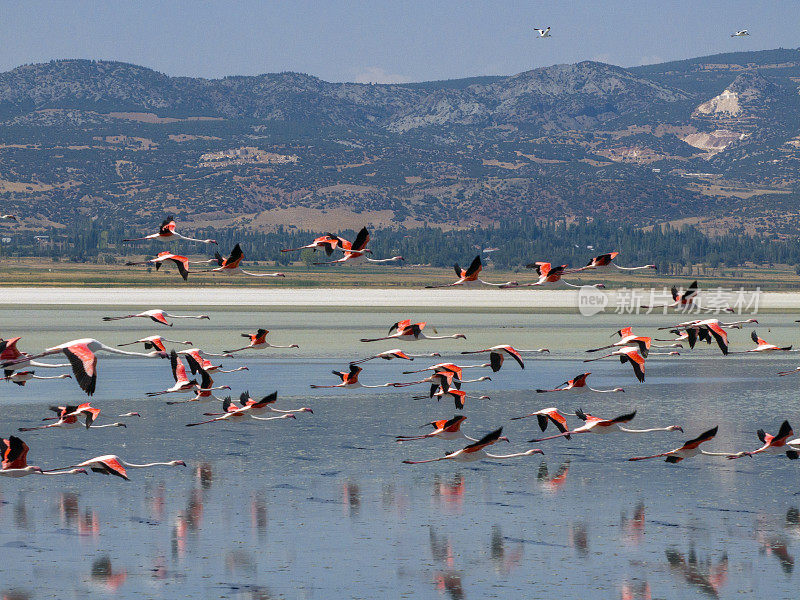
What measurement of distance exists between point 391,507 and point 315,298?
82.5 meters

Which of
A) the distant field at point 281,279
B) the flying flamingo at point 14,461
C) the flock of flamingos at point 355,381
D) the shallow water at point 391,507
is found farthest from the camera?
the distant field at point 281,279

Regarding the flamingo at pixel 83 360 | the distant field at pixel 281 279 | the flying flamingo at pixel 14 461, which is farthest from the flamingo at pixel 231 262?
the distant field at pixel 281 279

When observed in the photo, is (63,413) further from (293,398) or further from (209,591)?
(293,398)

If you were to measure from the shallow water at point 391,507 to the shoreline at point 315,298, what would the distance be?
55140mm

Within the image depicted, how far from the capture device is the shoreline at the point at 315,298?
93.1m

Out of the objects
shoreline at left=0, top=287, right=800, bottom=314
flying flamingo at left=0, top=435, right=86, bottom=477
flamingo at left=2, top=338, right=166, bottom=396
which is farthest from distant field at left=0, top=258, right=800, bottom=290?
flamingo at left=2, top=338, right=166, bottom=396

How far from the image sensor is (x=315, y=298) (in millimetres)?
103688

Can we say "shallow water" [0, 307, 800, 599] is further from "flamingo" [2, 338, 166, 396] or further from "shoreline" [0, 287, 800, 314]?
"shoreline" [0, 287, 800, 314]

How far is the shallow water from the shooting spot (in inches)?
669

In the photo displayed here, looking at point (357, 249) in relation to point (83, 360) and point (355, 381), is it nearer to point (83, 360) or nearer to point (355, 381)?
point (355, 381)

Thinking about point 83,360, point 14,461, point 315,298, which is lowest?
point 315,298

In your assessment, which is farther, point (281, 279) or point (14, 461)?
point (281, 279)

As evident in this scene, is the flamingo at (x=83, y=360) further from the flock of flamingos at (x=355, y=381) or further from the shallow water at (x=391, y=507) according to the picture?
the shallow water at (x=391, y=507)

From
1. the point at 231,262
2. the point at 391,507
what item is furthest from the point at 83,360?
the point at 231,262
